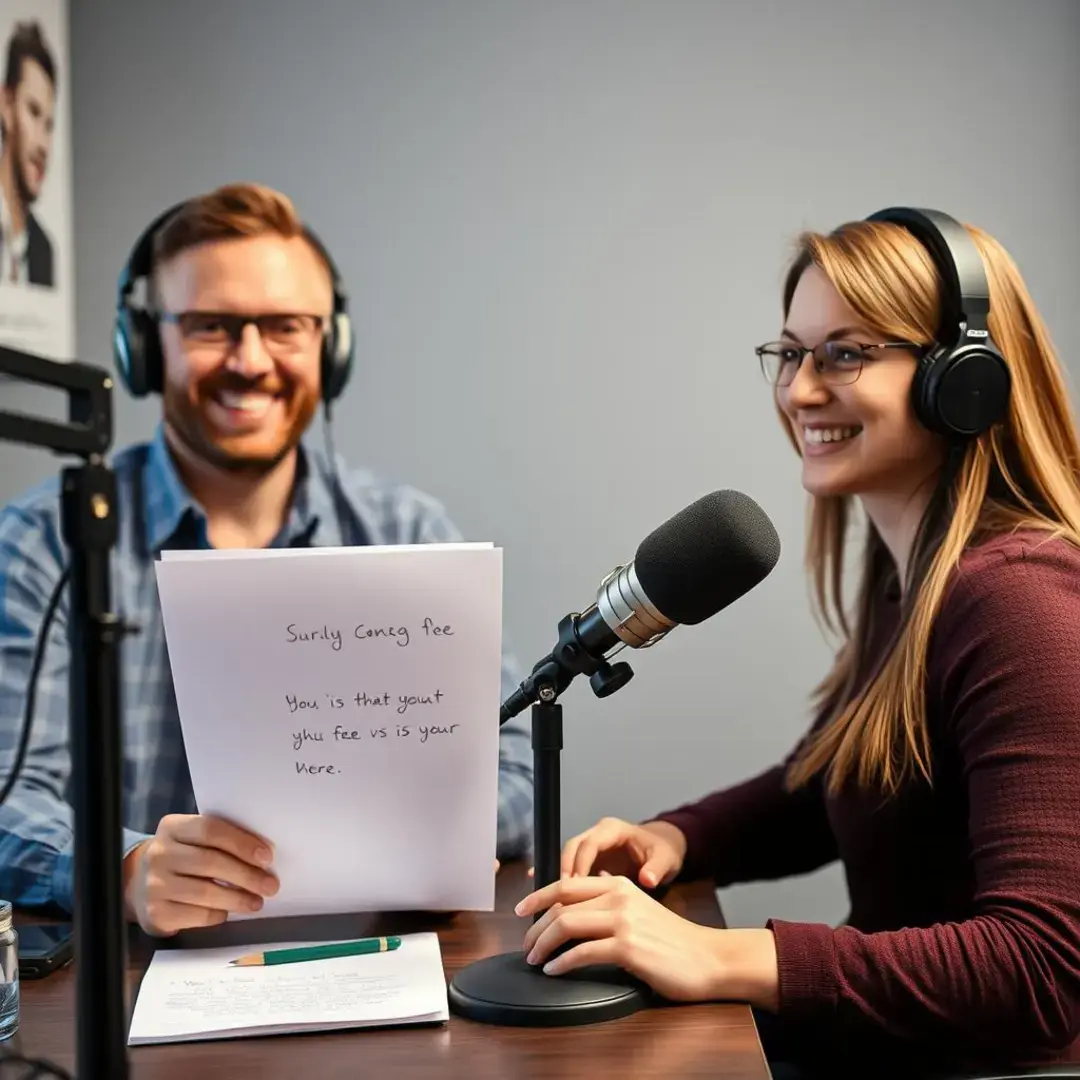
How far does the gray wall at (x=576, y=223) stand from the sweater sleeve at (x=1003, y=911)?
1.26m

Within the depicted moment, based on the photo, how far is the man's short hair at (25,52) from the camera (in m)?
2.18

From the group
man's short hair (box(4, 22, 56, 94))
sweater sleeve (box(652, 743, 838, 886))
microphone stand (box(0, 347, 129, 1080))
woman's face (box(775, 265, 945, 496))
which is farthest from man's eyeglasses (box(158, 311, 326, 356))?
microphone stand (box(0, 347, 129, 1080))

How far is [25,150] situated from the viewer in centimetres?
223

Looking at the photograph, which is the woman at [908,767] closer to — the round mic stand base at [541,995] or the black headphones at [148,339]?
the round mic stand base at [541,995]

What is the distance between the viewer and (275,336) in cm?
186

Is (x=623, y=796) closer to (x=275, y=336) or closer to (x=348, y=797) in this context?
(x=275, y=336)

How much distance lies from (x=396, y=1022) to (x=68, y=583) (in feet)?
1.44

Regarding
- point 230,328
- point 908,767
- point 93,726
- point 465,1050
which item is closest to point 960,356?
point 908,767

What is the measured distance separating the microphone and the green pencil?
0.79 feet

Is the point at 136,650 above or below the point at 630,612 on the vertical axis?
below

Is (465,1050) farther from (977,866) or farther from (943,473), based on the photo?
(943,473)

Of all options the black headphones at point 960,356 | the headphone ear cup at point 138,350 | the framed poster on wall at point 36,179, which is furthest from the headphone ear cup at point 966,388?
the framed poster on wall at point 36,179

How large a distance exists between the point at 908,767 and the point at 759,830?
0.31 meters

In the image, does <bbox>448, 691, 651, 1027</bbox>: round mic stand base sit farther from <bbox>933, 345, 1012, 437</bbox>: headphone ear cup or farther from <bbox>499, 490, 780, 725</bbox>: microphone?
<bbox>933, 345, 1012, 437</bbox>: headphone ear cup
